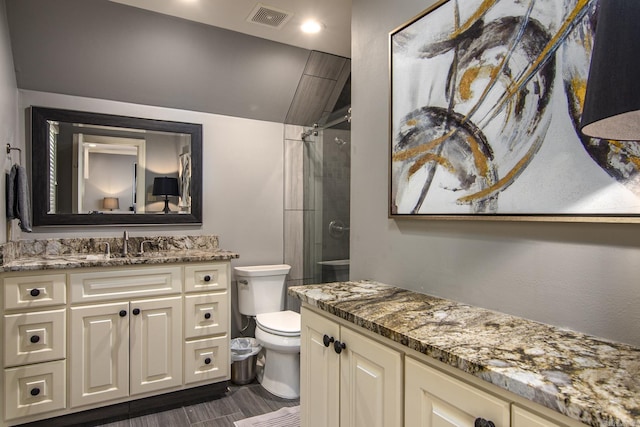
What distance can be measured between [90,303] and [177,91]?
5.34 ft

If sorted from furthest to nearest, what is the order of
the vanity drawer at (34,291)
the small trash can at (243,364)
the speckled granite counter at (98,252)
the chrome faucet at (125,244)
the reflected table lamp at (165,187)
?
the reflected table lamp at (165,187) → the small trash can at (243,364) → the chrome faucet at (125,244) → the speckled granite counter at (98,252) → the vanity drawer at (34,291)

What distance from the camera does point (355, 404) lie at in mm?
1243

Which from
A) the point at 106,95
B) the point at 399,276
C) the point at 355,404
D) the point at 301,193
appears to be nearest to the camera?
the point at 355,404

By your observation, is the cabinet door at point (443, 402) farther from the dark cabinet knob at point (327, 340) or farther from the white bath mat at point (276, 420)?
the white bath mat at point (276, 420)

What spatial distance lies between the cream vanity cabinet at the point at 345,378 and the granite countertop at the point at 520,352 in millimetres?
78

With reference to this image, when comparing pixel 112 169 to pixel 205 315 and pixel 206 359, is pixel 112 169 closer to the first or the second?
pixel 205 315

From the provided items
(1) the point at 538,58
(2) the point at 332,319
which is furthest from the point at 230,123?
(1) the point at 538,58

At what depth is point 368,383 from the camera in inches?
46.6

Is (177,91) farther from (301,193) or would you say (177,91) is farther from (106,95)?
(301,193)

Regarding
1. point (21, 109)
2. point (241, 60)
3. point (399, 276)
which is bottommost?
point (399, 276)

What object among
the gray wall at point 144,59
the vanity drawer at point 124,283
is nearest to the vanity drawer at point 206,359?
the vanity drawer at point 124,283

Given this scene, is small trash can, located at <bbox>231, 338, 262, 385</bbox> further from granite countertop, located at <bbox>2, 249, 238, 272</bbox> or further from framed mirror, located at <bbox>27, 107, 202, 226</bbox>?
framed mirror, located at <bbox>27, 107, 202, 226</bbox>

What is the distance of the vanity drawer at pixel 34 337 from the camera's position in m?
2.02

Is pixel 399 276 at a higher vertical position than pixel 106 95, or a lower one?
lower
